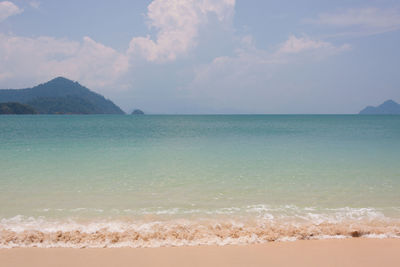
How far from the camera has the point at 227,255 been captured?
15.8 ft

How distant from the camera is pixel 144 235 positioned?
5477mm

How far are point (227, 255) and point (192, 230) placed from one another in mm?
1128

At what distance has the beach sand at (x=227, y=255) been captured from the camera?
15.0ft

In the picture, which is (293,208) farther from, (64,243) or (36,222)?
(36,222)

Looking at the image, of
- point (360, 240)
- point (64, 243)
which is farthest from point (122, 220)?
point (360, 240)

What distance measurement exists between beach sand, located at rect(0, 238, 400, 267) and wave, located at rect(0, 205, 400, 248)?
22 centimetres

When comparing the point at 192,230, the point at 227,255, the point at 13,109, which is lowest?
the point at 227,255

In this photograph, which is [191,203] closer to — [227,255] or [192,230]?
[192,230]

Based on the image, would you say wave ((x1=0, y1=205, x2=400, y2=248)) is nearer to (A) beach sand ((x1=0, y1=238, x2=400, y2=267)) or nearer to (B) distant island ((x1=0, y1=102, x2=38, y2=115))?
(A) beach sand ((x1=0, y1=238, x2=400, y2=267))

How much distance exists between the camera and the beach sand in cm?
456

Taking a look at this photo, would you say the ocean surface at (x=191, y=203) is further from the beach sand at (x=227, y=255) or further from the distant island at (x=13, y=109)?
the distant island at (x=13, y=109)

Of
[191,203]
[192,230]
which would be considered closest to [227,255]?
[192,230]

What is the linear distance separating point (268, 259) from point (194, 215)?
249 centimetres

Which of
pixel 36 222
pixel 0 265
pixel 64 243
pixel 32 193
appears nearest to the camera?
pixel 0 265
